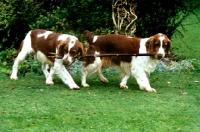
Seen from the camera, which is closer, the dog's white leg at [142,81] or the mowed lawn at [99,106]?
the mowed lawn at [99,106]

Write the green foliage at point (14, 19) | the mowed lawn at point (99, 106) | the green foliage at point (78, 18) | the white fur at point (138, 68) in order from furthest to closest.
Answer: the green foliage at point (78, 18), the green foliage at point (14, 19), the white fur at point (138, 68), the mowed lawn at point (99, 106)

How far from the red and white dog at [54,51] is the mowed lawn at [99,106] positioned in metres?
0.21

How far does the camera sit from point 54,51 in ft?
31.3

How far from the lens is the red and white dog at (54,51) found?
9062 mm

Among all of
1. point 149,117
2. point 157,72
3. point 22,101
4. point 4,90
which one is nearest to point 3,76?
point 4,90

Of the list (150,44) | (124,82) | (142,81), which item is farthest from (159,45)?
(124,82)

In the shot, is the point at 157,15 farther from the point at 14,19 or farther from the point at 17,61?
the point at 17,61

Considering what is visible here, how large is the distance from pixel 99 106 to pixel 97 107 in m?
0.07

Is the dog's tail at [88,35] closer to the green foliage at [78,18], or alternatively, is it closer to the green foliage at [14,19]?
the green foliage at [78,18]

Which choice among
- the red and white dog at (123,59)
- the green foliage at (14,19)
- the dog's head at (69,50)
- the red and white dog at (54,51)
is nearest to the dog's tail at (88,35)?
the red and white dog at (123,59)

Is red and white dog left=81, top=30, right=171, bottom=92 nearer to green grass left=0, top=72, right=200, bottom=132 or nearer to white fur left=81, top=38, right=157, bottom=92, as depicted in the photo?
white fur left=81, top=38, right=157, bottom=92

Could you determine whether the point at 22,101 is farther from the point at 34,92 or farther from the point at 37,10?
the point at 37,10

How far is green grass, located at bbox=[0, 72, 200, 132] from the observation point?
6965 millimetres

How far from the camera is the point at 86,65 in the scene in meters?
9.66
